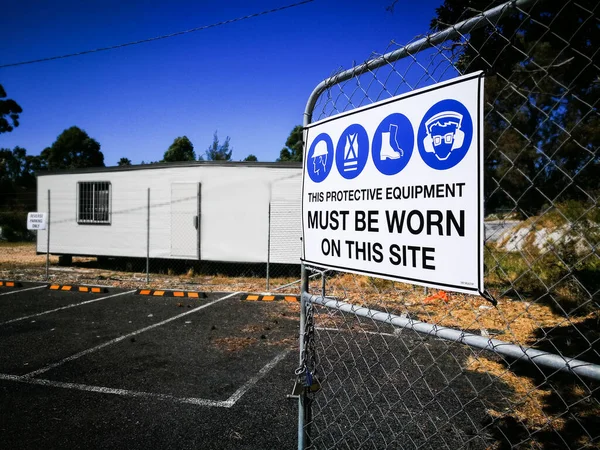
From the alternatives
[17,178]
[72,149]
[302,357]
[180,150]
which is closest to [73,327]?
[302,357]

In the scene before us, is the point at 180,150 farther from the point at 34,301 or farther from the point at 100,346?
the point at 100,346

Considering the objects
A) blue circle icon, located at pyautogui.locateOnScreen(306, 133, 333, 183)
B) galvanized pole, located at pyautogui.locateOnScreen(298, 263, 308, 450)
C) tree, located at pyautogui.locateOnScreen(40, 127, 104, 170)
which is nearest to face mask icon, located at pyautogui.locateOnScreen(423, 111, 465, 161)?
blue circle icon, located at pyautogui.locateOnScreen(306, 133, 333, 183)

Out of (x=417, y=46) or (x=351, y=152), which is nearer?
A: (x=417, y=46)

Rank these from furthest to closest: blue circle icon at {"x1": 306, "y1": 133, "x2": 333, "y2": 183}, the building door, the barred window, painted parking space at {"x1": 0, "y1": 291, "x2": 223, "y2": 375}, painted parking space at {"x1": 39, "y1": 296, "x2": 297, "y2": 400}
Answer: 1. the barred window
2. the building door
3. painted parking space at {"x1": 0, "y1": 291, "x2": 223, "y2": 375}
4. painted parking space at {"x1": 39, "y1": 296, "x2": 297, "y2": 400}
5. blue circle icon at {"x1": 306, "y1": 133, "x2": 333, "y2": 183}

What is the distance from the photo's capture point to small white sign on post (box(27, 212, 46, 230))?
11344 millimetres

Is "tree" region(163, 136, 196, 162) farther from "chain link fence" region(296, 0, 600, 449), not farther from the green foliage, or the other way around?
"chain link fence" region(296, 0, 600, 449)

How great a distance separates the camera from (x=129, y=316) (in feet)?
24.7

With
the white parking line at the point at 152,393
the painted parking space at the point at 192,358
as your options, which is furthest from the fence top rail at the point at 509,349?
the painted parking space at the point at 192,358

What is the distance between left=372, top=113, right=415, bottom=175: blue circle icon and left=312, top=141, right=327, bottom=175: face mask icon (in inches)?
14.7

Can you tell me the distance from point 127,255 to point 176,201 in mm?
2742

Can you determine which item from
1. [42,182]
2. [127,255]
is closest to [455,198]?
[127,255]

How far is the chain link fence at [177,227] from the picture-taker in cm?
1235

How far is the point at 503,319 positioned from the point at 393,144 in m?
4.16

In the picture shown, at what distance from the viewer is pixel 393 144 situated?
179cm
